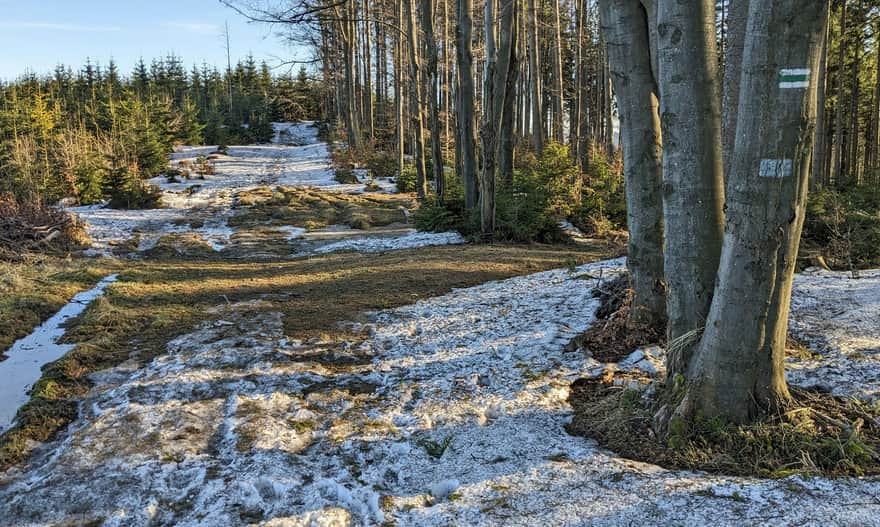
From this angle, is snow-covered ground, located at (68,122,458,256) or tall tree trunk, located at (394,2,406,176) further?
tall tree trunk, located at (394,2,406,176)

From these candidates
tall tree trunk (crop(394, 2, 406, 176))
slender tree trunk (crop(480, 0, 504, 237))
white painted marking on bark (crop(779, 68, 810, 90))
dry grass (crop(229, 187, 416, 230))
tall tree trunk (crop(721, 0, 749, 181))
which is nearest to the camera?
white painted marking on bark (crop(779, 68, 810, 90))

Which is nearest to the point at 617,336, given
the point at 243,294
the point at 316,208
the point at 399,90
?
the point at 243,294

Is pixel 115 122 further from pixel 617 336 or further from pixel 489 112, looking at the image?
pixel 617 336

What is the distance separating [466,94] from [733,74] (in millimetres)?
8059

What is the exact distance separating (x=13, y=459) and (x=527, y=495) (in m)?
3.15

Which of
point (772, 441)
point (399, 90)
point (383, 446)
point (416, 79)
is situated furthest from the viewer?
point (399, 90)

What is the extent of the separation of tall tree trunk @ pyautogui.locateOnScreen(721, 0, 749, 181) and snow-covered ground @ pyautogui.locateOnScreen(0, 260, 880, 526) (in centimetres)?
173

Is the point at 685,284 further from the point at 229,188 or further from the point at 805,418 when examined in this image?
the point at 229,188

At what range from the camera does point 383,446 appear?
3.66 meters

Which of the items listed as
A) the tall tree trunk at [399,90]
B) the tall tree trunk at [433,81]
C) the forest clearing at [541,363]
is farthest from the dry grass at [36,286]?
the tall tree trunk at [399,90]

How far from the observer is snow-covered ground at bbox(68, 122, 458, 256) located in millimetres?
14164

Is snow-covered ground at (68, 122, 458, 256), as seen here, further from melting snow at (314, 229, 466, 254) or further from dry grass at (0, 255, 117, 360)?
dry grass at (0, 255, 117, 360)

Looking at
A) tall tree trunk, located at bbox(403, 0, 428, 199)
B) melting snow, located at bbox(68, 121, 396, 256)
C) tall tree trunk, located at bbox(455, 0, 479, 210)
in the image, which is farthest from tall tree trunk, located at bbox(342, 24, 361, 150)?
tall tree trunk, located at bbox(455, 0, 479, 210)

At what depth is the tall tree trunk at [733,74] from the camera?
15.4ft
